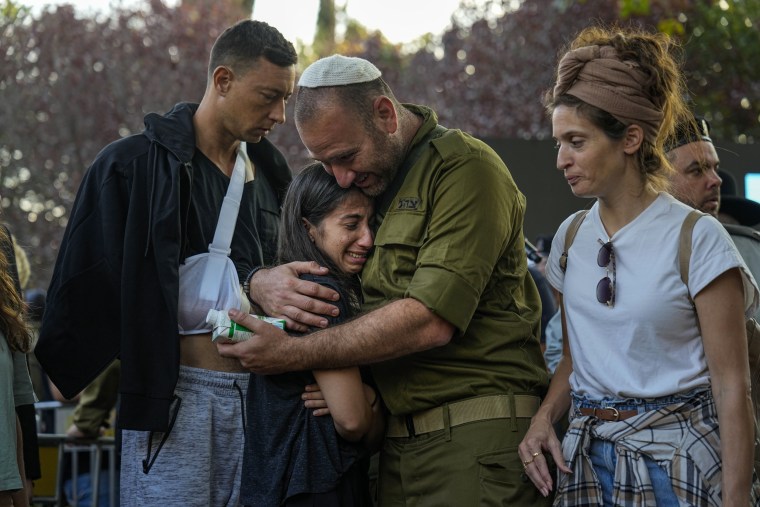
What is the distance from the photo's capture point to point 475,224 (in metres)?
3.37

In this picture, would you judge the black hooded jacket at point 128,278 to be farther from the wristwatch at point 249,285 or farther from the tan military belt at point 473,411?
the tan military belt at point 473,411

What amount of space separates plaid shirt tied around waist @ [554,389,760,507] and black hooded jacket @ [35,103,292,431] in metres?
1.57

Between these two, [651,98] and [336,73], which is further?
[336,73]

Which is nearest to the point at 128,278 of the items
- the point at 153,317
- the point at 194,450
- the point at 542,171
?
the point at 153,317

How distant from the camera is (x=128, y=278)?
3744mm

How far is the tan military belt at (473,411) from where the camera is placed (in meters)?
3.41

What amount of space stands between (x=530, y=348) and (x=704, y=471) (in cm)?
79

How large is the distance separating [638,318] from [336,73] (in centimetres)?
134

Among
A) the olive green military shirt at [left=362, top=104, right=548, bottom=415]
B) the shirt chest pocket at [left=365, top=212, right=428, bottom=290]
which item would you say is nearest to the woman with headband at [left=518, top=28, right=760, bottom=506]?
the olive green military shirt at [left=362, top=104, right=548, bottom=415]

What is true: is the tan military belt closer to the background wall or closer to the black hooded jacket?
the black hooded jacket

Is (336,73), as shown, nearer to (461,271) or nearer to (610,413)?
(461,271)

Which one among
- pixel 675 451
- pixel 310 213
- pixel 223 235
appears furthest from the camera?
pixel 223 235

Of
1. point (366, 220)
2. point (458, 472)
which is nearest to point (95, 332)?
point (366, 220)

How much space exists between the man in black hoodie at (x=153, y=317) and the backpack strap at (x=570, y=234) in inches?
45.5
